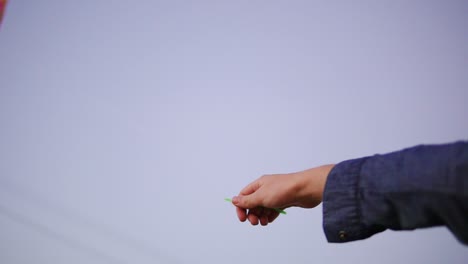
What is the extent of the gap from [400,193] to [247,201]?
0.79 feet

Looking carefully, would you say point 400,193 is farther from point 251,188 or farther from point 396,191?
point 251,188

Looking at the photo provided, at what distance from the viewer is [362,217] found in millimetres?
278

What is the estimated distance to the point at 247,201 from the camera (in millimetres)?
434

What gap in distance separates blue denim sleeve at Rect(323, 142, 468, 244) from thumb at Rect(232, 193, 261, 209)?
0.44 feet

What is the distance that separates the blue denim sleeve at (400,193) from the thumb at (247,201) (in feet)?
0.44

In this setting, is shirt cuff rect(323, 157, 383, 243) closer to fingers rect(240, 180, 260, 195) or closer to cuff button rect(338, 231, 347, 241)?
cuff button rect(338, 231, 347, 241)

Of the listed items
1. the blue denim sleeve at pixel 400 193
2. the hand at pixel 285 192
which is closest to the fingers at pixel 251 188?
the hand at pixel 285 192

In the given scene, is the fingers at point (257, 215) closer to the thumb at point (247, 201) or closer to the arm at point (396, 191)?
the thumb at point (247, 201)

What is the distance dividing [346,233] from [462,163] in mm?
138

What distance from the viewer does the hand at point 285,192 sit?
1.15ft

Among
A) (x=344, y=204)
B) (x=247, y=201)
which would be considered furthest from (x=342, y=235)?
(x=247, y=201)

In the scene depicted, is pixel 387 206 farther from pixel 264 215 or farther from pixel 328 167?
pixel 264 215

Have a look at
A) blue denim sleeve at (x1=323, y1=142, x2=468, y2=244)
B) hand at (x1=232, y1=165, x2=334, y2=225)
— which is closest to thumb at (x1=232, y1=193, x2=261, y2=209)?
hand at (x1=232, y1=165, x2=334, y2=225)

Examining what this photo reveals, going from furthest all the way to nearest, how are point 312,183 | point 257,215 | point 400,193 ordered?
point 257,215 → point 312,183 → point 400,193
